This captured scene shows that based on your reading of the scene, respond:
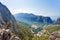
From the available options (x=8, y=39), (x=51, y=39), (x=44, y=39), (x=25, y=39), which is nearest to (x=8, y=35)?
(x=8, y=39)

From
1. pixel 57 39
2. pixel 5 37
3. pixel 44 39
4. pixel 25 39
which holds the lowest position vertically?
pixel 25 39

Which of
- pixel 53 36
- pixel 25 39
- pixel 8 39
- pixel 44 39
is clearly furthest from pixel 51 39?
pixel 25 39

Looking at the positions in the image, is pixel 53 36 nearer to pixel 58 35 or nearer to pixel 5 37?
pixel 58 35

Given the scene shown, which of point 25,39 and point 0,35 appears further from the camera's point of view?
point 25,39

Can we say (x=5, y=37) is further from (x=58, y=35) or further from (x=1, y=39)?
(x=58, y=35)

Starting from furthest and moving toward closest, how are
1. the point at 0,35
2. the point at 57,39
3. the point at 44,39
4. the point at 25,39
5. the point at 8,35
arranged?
the point at 25,39 < the point at 44,39 < the point at 57,39 < the point at 8,35 < the point at 0,35

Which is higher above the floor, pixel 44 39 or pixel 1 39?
pixel 1 39

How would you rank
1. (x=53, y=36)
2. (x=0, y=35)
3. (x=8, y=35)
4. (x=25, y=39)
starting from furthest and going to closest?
(x=25, y=39), (x=53, y=36), (x=8, y=35), (x=0, y=35)

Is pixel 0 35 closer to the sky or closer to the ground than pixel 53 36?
closer to the sky

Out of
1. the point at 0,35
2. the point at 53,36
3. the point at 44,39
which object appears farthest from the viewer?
the point at 44,39
